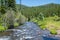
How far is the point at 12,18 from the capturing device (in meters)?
57.8

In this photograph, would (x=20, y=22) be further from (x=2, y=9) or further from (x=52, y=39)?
(x=52, y=39)

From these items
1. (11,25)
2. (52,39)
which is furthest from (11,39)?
(11,25)

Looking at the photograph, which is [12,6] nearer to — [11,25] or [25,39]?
[11,25]

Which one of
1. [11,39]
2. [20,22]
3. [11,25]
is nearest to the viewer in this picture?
[11,39]

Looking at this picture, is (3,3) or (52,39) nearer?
(52,39)

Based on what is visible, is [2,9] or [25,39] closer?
[25,39]

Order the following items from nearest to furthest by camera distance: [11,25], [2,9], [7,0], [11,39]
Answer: [11,39] < [11,25] < [2,9] < [7,0]

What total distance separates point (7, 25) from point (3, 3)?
34.9 metres

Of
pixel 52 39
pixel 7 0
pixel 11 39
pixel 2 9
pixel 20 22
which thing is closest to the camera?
pixel 11 39

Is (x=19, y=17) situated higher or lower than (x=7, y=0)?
lower

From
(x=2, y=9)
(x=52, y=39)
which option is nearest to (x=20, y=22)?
(x=2, y=9)

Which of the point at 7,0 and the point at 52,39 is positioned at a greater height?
the point at 7,0

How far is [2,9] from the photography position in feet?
263

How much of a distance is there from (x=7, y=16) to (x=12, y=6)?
31.6 m
